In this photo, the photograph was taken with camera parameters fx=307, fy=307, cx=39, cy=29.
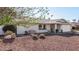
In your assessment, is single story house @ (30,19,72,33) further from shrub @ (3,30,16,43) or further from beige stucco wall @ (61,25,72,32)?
shrub @ (3,30,16,43)

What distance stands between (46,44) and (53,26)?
0.80 feet

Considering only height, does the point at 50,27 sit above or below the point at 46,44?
above

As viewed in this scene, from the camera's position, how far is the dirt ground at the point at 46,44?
3.88 m

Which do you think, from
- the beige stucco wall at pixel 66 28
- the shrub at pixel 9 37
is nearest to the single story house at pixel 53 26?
A: the beige stucco wall at pixel 66 28

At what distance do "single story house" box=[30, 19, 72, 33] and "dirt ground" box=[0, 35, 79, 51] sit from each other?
91mm

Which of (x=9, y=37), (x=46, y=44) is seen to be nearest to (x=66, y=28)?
(x=46, y=44)

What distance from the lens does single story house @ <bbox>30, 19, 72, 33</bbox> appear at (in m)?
3.88

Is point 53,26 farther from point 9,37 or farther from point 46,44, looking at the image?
point 9,37

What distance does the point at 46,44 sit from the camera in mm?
3895

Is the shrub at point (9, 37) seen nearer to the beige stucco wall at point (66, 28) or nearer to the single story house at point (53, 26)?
the single story house at point (53, 26)

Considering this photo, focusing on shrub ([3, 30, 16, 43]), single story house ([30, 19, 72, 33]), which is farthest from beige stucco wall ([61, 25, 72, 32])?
shrub ([3, 30, 16, 43])

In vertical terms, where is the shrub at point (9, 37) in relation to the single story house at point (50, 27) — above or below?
below

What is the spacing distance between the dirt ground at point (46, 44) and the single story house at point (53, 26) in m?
0.09
